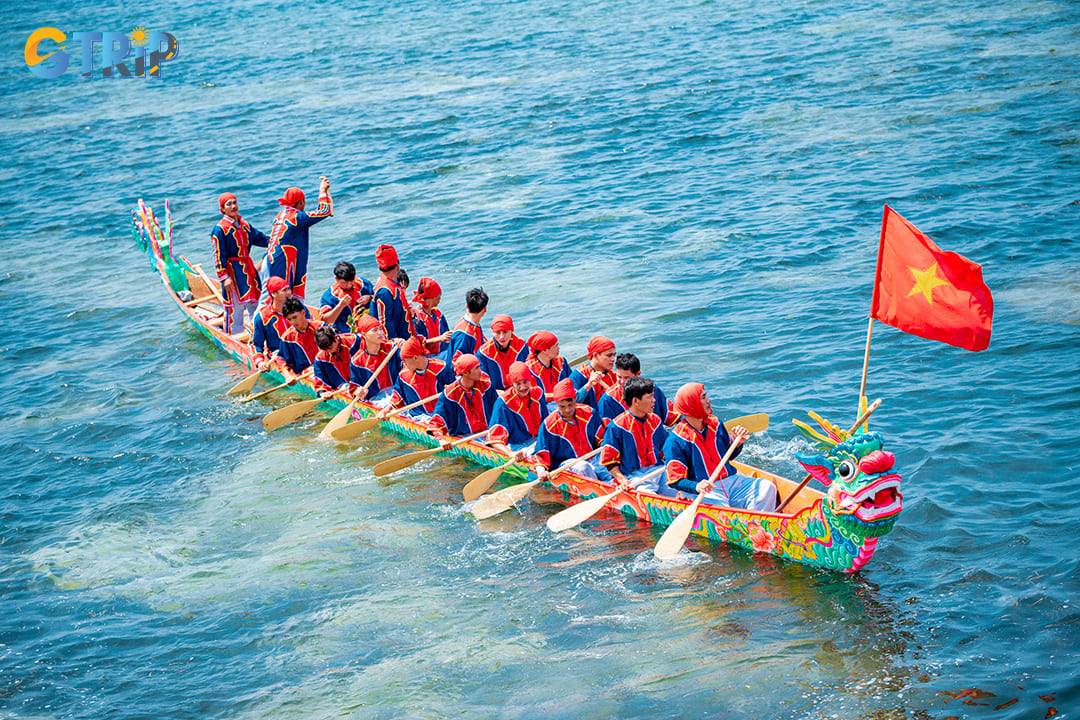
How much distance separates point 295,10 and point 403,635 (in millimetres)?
53411

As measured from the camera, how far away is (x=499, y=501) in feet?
35.6

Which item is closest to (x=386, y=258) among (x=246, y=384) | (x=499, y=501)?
(x=246, y=384)

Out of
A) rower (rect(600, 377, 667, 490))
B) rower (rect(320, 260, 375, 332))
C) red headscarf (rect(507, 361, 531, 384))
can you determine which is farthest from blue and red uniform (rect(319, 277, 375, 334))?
rower (rect(600, 377, 667, 490))

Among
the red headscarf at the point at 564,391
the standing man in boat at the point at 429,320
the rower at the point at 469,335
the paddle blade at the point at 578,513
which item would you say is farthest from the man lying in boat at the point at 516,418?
the standing man in boat at the point at 429,320

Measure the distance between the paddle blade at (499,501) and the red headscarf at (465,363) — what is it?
153cm

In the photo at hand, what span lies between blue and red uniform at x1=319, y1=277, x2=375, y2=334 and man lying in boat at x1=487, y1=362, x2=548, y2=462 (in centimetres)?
343

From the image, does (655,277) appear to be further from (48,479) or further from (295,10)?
(295,10)

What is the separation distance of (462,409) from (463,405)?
0.23 feet

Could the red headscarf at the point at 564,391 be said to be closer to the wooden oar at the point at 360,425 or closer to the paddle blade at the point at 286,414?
the wooden oar at the point at 360,425

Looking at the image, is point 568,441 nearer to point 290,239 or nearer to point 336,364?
point 336,364

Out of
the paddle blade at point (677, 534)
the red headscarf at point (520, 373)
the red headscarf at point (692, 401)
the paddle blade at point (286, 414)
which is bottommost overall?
the paddle blade at point (677, 534)

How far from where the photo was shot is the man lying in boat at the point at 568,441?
10.8 metres

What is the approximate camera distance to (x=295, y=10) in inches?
2219

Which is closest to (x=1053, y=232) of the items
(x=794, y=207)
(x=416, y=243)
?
(x=794, y=207)
